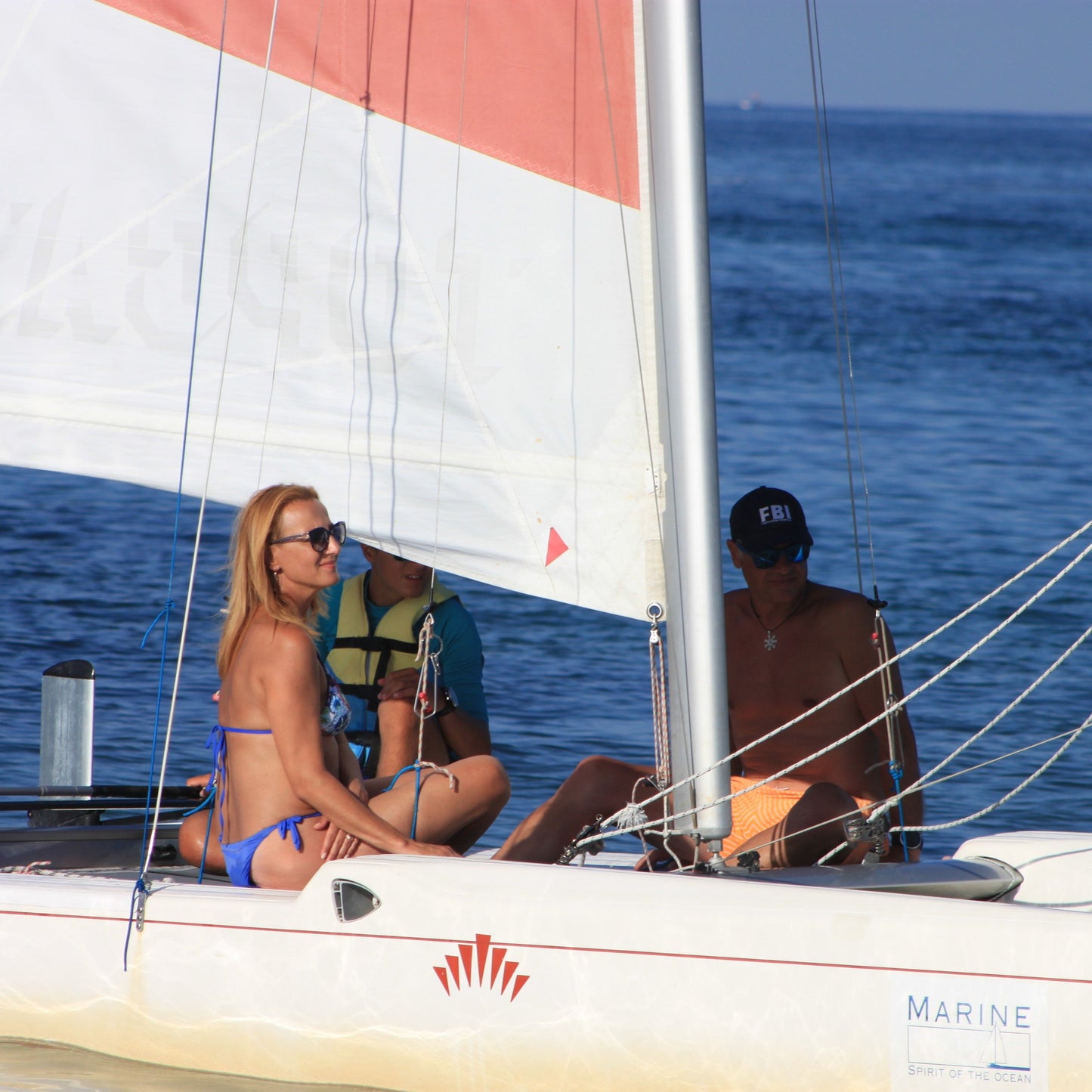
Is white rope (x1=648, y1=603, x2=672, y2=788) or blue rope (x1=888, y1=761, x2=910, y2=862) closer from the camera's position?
white rope (x1=648, y1=603, x2=672, y2=788)

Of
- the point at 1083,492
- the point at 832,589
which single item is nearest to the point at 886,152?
the point at 1083,492

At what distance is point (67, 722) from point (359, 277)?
6.43 feet

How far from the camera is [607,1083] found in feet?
10.1

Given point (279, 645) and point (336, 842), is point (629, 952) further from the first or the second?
point (279, 645)

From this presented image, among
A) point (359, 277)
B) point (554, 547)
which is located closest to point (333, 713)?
point (554, 547)

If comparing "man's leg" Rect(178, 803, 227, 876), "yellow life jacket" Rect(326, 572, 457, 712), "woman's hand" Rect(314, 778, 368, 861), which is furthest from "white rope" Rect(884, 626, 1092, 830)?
"man's leg" Rect(178, 803, 227, 876)

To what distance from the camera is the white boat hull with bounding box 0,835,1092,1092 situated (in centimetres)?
294

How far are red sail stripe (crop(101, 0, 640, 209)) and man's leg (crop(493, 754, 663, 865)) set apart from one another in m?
1.25

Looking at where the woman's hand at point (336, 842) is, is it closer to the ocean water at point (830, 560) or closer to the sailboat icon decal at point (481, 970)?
the sailboat icon decal at point (481, 970)

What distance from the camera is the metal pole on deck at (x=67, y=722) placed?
5.00 meters

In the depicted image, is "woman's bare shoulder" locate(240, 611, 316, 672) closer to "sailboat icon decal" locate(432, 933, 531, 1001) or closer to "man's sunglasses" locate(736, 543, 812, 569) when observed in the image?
"sailboat icon decal" locate(432, 933, 531, 1001)

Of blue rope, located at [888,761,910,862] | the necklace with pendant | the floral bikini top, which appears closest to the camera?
the floral bikini top

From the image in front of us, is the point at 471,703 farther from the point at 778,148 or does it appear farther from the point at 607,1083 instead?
the point at 778,148

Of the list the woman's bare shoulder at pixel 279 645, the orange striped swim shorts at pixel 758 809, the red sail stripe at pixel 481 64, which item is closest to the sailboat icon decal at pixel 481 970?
the woman's bare shoulder at pixel 279 645
